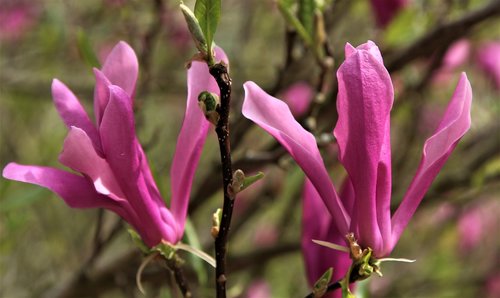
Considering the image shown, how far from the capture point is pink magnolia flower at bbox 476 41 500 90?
196 centimetres

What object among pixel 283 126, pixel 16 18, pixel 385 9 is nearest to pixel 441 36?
pixel 385 9

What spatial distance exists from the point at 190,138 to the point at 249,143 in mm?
1519

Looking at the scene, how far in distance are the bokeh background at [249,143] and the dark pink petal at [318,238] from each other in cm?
18

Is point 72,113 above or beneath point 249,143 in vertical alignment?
above

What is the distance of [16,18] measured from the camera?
234cm

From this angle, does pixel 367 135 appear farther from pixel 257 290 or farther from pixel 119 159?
pixel 257 290

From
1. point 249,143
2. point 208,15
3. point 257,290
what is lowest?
Answer: point 257,290

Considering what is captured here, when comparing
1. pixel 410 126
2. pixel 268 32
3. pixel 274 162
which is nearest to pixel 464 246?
pixel 410 126

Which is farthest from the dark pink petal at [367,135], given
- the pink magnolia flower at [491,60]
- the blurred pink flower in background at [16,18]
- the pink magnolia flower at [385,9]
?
the blurred pink flower in background at [16,18]

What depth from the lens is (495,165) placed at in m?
1.36

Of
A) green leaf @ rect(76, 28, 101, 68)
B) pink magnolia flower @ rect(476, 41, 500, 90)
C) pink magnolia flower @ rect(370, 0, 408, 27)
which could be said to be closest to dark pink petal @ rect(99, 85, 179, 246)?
green leaf @ rect(76, 28, 101, 68)

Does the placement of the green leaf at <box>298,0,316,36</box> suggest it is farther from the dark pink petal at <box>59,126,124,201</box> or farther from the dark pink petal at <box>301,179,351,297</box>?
the dark pink petal at <box>59,126,124,201</box>

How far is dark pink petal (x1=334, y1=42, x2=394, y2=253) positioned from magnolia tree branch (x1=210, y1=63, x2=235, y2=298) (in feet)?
0.36

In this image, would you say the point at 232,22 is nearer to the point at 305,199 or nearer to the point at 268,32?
the point at 268,32
